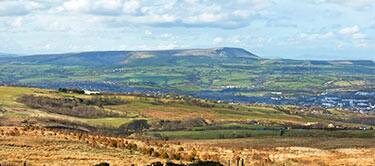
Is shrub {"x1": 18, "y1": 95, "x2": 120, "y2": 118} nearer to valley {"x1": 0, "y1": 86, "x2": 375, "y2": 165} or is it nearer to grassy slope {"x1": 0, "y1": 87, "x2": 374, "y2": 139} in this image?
valley {"x1": 0, "y1": 86, "x2": 375, "y2": 165}

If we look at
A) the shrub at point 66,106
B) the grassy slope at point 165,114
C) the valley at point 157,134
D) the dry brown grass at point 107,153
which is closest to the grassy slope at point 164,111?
the grassy slope at point 165,114

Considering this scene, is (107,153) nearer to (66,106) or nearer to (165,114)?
(66,106)

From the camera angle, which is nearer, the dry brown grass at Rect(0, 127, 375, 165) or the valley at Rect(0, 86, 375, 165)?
the dry brown grass at Rect(0, 127, 375, 165)

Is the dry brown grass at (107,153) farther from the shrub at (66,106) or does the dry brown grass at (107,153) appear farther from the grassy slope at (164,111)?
the shrub at (66,106)

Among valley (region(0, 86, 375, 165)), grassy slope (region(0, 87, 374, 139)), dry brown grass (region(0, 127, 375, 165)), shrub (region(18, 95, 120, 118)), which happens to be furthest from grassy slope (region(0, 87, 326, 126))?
dry brown grass (region(0, 127, 375, 165))

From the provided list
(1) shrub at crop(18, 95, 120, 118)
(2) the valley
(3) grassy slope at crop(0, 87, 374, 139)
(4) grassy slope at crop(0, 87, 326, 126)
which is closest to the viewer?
(2) the valley

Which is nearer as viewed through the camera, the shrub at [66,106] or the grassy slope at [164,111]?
the grassy slope at [164,111]

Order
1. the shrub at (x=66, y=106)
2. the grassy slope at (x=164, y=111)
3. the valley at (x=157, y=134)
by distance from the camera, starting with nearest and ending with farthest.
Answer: the valley at (x=157, y=134) → the grassy slope at (x=164, y=111) → the shrub at (x=66, y=106)

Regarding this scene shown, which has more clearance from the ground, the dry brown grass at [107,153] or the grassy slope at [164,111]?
the dry brown grass at [107,153]

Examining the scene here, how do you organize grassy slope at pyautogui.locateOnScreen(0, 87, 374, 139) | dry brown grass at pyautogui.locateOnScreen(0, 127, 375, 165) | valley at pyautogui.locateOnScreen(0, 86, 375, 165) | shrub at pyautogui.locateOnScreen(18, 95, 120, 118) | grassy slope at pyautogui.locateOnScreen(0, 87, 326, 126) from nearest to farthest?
dry brown grass at pyautogui.locateOnScreen(0, 127, 375, 165) < valley at pyautogui.locateOnScreen(0, 86, 375, 165) < grassy slope at pyautogui.locateOnScreen(0, 87, 374, 139) < grassy slope at pyautogui.locateOnScreen(0, 87, 326, 126) < shrub at pyautogui.locateOnScreen(18, 95, 120, 118)

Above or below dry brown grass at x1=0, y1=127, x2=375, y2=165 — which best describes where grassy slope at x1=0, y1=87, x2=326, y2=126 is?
below

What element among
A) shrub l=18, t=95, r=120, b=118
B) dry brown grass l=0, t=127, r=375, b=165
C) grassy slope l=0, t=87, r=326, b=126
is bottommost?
grassy slope l=0, t=87, r=326, b=126

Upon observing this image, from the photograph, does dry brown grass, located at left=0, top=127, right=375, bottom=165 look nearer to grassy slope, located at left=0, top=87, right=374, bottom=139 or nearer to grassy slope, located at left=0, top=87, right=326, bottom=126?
grassy slope, located at left=0, top=87, right=374, bottom=139
